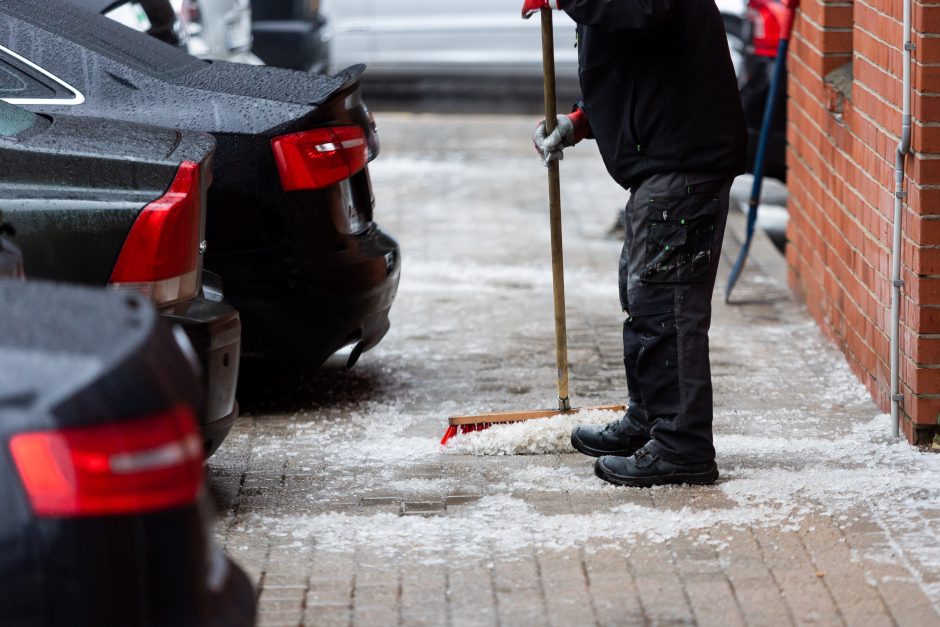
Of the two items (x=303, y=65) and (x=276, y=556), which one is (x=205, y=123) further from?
(x=303, y=65)

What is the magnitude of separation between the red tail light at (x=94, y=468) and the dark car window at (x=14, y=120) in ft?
7.34

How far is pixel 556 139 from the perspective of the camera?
4879mm

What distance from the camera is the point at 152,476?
2.28 meters

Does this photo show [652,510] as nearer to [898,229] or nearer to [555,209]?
[555,209]

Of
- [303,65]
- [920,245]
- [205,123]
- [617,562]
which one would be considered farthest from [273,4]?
[617,562]

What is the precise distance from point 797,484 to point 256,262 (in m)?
2.07

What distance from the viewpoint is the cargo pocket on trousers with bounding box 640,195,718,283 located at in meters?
4.46

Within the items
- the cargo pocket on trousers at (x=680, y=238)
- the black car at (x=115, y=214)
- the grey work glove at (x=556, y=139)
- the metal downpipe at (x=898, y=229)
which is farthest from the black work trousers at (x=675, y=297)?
the black car at (x=115, y=214)

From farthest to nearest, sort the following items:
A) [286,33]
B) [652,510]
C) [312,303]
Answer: [286,33], [312,303], [652,510]

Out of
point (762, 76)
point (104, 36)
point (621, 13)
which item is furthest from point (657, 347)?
point (762, 76)

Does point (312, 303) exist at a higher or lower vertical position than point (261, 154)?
lower

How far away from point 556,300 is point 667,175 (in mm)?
896

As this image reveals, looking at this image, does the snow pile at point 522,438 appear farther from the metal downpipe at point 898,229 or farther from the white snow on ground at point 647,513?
the metal downpipe at point 898,229

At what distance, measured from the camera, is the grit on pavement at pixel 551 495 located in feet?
12.4
